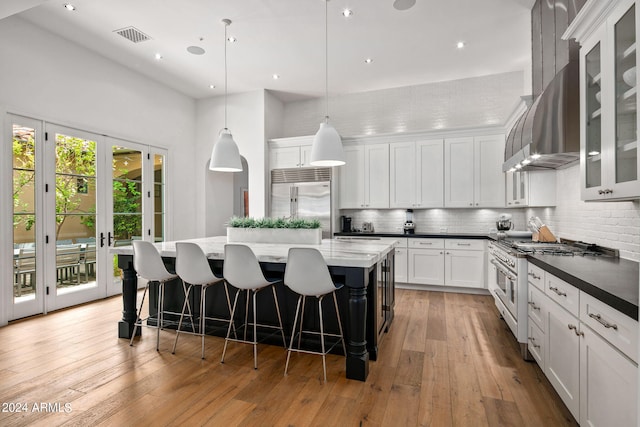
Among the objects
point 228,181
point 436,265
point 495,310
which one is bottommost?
point 495,310

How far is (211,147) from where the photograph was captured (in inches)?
263

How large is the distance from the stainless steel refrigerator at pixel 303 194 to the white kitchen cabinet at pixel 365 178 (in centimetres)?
41

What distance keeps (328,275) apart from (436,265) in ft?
11.1

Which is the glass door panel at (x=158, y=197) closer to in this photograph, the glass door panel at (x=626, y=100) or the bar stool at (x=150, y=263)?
the bar stool at (x=150, y=263)

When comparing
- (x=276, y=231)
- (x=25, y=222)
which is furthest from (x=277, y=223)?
(x=25, y=222)

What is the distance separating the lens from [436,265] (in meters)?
5.40

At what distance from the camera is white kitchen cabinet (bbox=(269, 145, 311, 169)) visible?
614 centimetres

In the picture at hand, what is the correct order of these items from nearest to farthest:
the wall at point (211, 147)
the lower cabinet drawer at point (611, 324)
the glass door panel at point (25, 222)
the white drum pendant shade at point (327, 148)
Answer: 1. the lower cabinet drawer at point (611, 324)
2. the white drum pendant shade at point (327, 148)
3. the glass door panel at point (25, 222)
4. the wall at point (211, 147)

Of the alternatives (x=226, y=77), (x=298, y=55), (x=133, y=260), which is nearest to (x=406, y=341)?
(x=133, y=260)

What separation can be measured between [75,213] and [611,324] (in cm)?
559

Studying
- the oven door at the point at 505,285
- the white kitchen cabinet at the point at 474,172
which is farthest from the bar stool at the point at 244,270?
the white kitchen cabinet at the point at 474,172

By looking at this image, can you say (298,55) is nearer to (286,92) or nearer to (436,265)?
(286,92)

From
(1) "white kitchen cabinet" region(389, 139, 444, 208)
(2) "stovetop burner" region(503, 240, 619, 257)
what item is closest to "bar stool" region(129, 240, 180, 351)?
(2) "stovetop burner" region(503, 240, 619, 257)

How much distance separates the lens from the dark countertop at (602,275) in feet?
4.62
